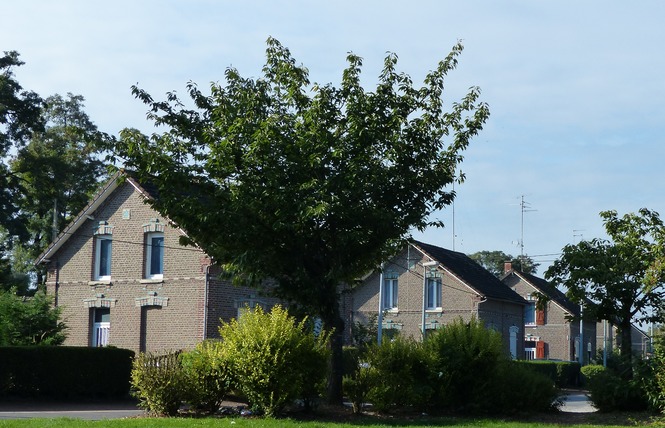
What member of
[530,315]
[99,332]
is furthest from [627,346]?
[530,315]

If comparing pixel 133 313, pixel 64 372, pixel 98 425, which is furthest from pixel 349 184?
pixel 133 313

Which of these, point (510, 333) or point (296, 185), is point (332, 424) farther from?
point (510, 333)

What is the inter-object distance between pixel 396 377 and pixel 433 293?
3167 cm

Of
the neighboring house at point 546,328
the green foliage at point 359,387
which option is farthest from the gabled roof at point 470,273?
the green foliage at point 359,387

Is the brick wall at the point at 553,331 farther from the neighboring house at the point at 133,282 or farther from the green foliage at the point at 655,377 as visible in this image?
the green foliage at the point at 655,377

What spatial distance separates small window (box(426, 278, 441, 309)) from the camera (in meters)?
49.9

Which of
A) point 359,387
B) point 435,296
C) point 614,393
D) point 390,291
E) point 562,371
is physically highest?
point 390,291

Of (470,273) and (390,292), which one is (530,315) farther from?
(390,292)

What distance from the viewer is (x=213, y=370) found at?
17.6m

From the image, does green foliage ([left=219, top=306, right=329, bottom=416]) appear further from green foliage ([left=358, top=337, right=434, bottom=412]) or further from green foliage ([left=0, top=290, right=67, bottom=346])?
green foliage ([left=0, top=290, right=67, bottom=346])

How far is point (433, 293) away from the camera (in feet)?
164

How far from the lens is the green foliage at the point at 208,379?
1744cm

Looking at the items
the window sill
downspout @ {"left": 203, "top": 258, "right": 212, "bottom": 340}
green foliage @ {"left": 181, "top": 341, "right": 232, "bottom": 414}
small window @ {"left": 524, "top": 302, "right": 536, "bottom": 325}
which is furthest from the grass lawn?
small window @ {"left": 524, "top": 302, "right": 536, "bottom": 325}

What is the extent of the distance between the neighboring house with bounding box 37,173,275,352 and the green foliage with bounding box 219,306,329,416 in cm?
1600
